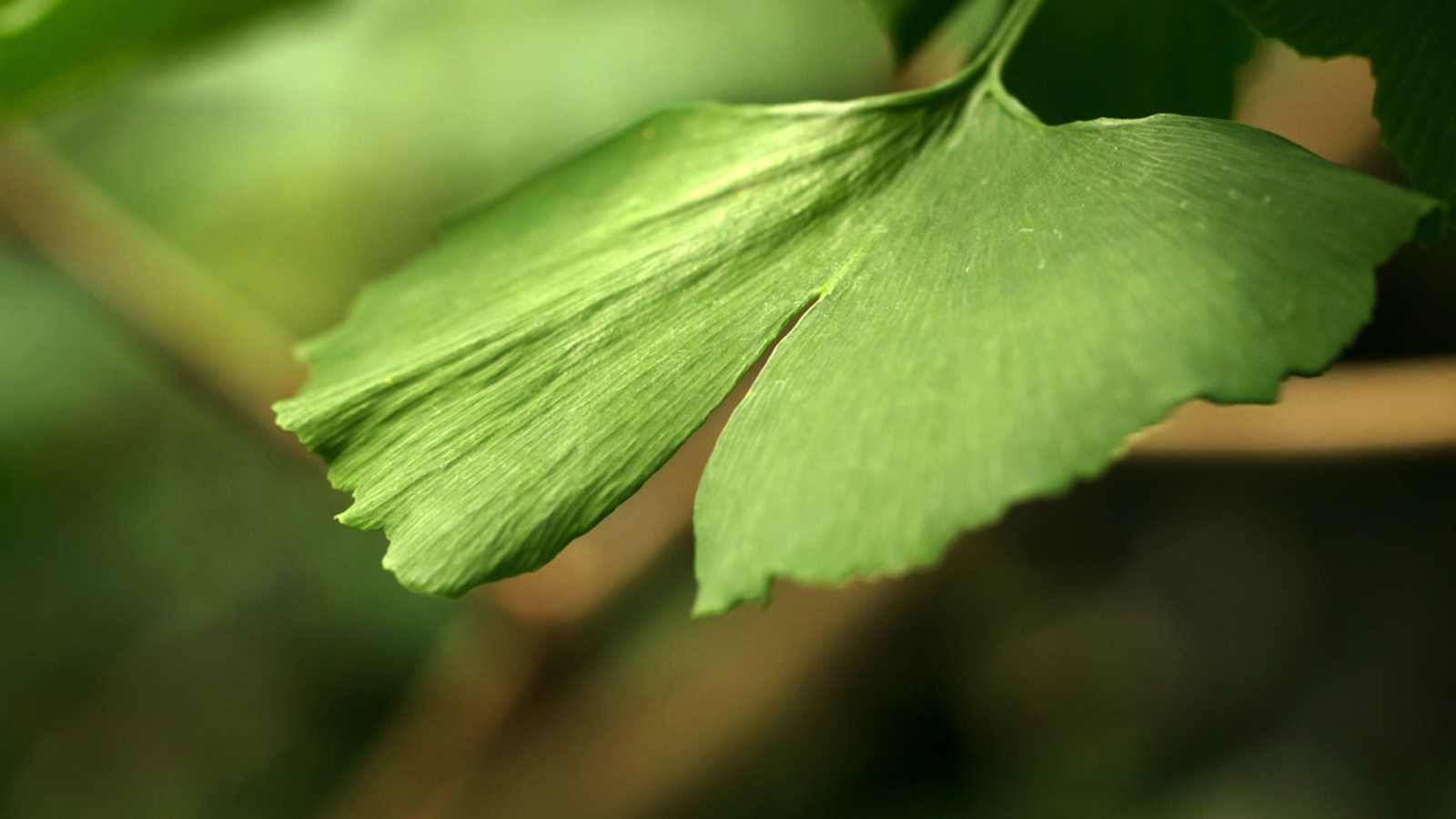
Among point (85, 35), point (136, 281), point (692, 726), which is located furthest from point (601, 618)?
point (85, 35)

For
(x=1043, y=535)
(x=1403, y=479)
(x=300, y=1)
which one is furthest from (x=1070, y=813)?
(x=300, y=1)

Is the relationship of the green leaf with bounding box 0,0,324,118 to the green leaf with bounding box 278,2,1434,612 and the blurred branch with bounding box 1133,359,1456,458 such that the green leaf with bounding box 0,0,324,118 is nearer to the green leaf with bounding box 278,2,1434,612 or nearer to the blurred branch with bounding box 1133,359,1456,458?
the green leaf with bounding box 278,2,1434,612

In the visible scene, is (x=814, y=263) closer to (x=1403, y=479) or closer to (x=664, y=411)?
(x=664, y=411)

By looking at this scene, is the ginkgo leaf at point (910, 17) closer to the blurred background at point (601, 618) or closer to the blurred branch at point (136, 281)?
the blurred branch at point (136, 281)

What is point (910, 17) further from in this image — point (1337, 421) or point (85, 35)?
point (1337, 421)

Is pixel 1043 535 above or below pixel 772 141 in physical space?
below
